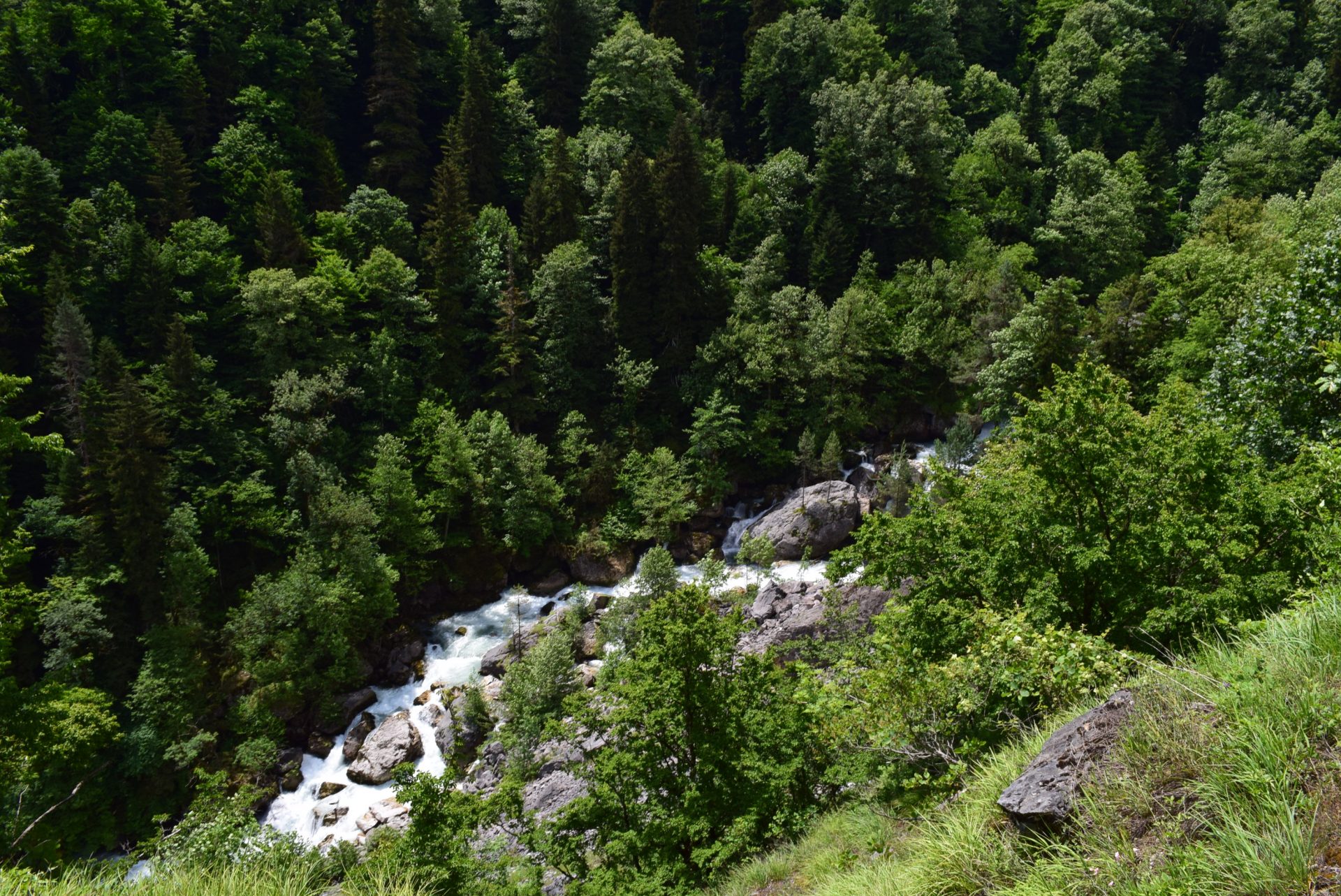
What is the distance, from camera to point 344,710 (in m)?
27.1

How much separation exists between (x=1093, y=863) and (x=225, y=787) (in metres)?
28.3

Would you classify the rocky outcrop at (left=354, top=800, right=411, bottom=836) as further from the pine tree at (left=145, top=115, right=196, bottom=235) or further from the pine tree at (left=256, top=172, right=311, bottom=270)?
the pine tree at (left=145, top=115, right=196, bottom=235)

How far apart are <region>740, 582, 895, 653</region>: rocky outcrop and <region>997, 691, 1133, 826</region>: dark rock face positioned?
663 inches

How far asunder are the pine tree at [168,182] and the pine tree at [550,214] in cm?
1628

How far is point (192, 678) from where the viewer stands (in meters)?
25.8

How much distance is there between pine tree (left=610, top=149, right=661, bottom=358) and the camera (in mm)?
38281

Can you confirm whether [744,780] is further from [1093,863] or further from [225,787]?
[225,787]

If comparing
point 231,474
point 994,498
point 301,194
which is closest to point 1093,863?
point 994,498

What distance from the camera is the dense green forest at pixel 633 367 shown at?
1162 centimetres

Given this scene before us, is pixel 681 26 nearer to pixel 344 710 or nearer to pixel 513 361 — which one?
pixel 513 361

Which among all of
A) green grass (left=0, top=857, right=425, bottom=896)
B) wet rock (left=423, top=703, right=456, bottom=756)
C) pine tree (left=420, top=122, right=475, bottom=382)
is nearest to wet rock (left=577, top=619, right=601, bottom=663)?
wet rock (left=423, top=703, right=456, bottom=756)

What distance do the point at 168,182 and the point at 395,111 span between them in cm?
1361

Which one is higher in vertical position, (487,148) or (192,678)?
(487,148)

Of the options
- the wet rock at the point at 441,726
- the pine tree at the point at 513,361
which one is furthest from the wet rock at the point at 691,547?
the wet rock at the point at 441,726
